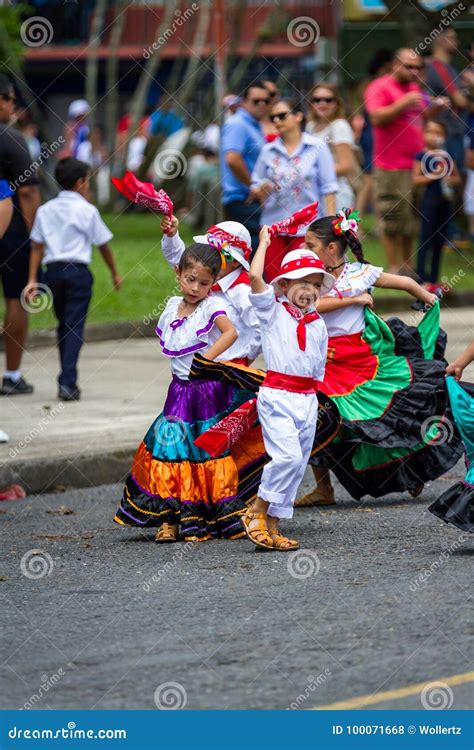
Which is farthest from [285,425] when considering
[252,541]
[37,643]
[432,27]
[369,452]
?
[432,27]

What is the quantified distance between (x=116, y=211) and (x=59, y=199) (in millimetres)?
17328

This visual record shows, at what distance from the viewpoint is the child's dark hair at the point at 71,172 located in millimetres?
10898

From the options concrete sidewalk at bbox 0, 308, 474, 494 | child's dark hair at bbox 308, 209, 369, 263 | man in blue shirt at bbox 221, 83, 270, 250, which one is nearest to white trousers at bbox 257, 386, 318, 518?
child's dark hair at bbox 308, 209, 369, 263

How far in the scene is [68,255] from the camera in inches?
430

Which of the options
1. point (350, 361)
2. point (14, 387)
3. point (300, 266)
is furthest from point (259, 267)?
Answer: point (14, 387)

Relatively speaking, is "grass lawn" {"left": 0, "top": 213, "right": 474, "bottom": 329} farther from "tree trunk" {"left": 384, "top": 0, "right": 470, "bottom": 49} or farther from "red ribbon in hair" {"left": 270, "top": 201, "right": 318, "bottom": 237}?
"red ribbon in hair" {"left": 270, "top": 201, "right": 318, "bottom": 237}

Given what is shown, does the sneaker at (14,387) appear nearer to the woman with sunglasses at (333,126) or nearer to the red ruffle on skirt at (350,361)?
the woman with sunglasses at (333,126)

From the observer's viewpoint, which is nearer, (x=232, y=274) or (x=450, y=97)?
(x=232, y=274)

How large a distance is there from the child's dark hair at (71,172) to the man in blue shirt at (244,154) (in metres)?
1.39

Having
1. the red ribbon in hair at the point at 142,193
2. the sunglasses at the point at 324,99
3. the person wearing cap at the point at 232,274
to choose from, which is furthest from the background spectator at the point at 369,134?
the red ribbon in hair at the point at 142,193

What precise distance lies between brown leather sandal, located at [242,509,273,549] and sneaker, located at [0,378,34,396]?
13.8 ft

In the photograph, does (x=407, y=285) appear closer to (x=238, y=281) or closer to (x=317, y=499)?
(x=238, y=281)

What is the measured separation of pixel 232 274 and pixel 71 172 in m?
3.53

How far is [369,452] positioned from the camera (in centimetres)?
798
